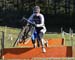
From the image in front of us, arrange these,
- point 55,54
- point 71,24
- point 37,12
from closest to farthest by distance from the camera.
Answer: point 55,54, point 37,12, point 71,24

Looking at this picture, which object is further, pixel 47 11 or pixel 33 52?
pixel 47 11

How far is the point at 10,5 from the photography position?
38.3 m

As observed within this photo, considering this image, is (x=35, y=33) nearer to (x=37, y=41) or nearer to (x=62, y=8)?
(x=37, y=41)

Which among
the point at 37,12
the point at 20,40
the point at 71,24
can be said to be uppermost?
the point at 37,12

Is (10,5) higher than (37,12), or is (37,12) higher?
(37,12)

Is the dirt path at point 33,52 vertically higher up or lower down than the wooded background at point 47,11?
higher up

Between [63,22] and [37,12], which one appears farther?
[63,22]

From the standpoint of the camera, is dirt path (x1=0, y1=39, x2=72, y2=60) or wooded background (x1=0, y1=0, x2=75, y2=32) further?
wooded background (x1=0, y1=0, x2=75, y2=32)

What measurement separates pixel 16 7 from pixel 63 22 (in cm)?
450

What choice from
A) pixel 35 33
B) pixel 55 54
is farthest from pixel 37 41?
pixel 55 54

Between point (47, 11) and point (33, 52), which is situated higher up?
point (33, 52)

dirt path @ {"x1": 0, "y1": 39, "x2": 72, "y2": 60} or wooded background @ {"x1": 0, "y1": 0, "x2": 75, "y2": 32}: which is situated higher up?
dirt path @ {"x1": 0, "y1": 39, "x2": 72, "y2": 60}

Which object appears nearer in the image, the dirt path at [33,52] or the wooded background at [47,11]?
the dirt path at [33,52]

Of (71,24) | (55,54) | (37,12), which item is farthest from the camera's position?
(71,24)
